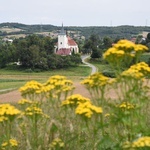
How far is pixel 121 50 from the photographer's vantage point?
147 inches

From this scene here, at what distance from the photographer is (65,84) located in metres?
4.74

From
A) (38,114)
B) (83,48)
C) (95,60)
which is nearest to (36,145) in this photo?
(38,114)

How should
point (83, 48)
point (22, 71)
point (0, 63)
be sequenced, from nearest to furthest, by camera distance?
point (22, 71) < point (0, 63) < point (83, 48)

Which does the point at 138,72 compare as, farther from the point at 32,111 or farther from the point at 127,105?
the point at 32,111

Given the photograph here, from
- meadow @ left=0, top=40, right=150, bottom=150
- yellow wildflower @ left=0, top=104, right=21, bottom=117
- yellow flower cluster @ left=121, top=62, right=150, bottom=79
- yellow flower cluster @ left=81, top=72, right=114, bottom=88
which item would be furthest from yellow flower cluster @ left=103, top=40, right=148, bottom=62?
yellow wildflower @ left=0, top=104, right=21, bottom=117

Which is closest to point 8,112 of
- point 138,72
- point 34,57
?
point 138,72

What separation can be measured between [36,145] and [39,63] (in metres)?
79.7

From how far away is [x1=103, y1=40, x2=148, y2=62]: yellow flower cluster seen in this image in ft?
12.1

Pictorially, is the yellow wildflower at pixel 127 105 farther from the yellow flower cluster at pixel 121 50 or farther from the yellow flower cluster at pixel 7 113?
the yellow flower cluster at pixel 7 113

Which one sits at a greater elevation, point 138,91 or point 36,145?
point 138,91

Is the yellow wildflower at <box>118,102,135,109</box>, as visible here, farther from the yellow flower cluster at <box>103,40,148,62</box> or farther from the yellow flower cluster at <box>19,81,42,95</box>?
the yellow flower cluster at <box>19,81,42,95</box>

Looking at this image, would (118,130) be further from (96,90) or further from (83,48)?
(83,48)

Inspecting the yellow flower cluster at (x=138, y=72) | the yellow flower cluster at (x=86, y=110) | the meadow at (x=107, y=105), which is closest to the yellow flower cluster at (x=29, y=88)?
the meadow at (x=107, y=105)

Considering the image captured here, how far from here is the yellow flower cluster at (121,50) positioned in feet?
12.1
